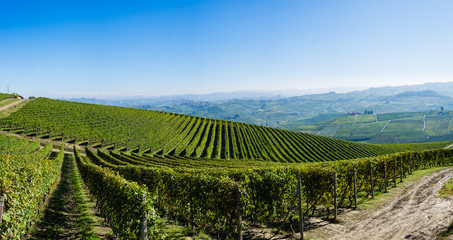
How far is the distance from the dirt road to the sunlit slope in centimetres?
4450

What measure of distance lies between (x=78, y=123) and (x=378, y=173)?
7282cm

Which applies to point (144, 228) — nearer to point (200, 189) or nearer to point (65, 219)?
point (200, 189)

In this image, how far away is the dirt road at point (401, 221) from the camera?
9719mm

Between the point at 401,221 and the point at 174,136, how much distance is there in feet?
206

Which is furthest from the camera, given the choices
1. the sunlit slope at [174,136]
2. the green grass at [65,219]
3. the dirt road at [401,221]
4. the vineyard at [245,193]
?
the sunlit slope at [174,136]

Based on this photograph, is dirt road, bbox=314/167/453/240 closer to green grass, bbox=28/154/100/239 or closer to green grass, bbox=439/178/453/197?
green grass, bbox=439/178/453/197

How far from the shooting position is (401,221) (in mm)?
10945

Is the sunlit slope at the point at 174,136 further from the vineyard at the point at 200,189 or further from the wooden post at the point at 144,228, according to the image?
the wooden post at the point at 144,228

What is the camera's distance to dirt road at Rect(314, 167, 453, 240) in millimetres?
9719

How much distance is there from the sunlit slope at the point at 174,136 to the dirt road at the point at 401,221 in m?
44.5

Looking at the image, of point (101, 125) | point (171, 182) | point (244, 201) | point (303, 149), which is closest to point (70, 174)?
point (171, 182)

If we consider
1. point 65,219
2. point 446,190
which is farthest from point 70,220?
point 446,190

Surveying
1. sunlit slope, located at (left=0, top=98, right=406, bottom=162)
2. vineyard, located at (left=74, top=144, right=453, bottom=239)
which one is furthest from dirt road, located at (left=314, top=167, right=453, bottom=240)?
sunlit slope, located at (left=0, top=98, right=406, bottom=162)

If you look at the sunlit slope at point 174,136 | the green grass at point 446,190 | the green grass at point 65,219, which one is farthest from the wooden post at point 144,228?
the sunlit slope at point 174,136
